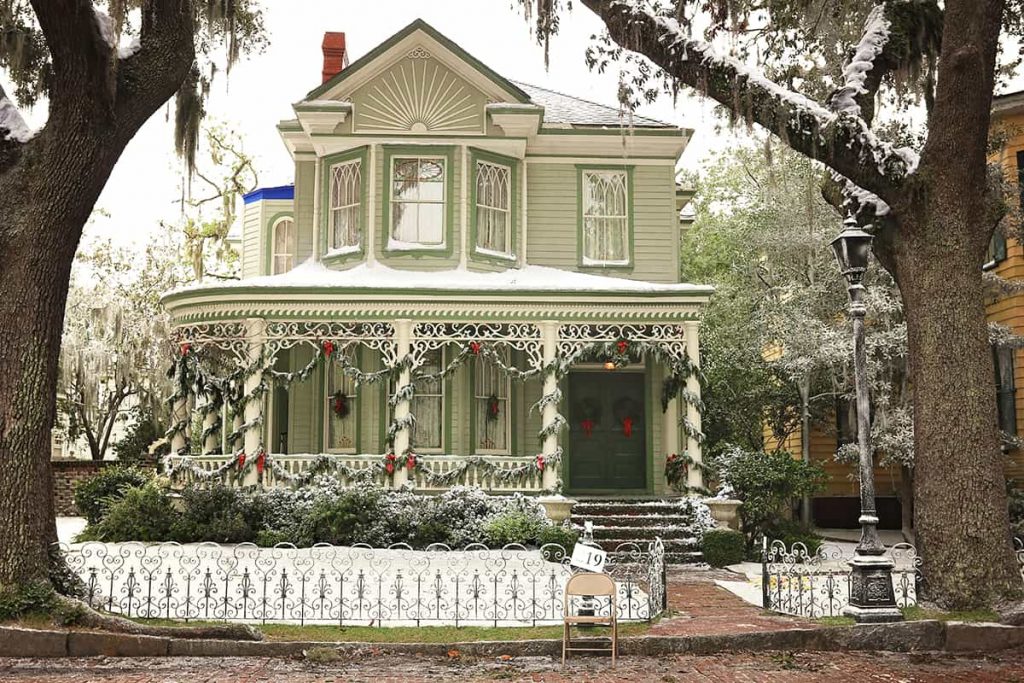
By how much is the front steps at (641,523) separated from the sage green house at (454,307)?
668mm

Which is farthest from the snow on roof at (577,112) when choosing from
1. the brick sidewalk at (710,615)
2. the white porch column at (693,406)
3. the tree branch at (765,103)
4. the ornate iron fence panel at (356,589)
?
the brick sidewalk at (710,615)

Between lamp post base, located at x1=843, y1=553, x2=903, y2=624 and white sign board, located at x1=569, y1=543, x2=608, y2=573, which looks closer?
white sign board, located at x1=569, y1=543, x2=608, y2=573

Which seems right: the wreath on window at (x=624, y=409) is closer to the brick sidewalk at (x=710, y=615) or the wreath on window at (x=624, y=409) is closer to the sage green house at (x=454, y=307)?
the sage green house at (x=454, y=307)

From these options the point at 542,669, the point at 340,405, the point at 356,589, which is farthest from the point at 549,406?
the point at 542,669

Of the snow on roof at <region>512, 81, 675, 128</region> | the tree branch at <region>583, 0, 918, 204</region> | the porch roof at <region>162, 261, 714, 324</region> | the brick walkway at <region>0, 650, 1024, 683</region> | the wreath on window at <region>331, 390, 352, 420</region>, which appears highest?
the snow on roof at <region>512, 81, 675, 128</region>

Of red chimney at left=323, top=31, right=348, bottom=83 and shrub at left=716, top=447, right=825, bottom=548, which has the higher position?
red chimney at left=323, top=31, right=348, bottom=83

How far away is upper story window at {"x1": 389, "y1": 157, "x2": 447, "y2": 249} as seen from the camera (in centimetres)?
1870

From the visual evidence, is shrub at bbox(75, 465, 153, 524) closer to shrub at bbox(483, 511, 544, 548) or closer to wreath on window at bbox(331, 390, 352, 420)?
wreath on window at bbox(331, 390, 352, 420)

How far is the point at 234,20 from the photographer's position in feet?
36.2

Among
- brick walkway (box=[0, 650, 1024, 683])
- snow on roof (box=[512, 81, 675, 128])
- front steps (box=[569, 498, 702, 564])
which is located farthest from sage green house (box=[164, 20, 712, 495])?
brick walkway (box=[0, 650, 1024, 683])

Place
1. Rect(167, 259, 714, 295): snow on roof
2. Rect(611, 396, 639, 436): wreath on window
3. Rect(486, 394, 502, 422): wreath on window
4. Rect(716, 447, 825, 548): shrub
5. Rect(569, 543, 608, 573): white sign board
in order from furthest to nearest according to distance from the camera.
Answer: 1. Rect(611, 396, 639, 436): wreath on window
2. Rect(486, 394, 502, 422): wreath on window
3. Rect(167, 259, 714, 295): snow on roof
4. Rect(716, 447, 825, 548): shrub
5. Rect(569, 543, 608, 573): white sign board

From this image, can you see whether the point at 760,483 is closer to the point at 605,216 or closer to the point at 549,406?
the point at 549,406

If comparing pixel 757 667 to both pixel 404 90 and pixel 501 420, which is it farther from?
pixel 404 90

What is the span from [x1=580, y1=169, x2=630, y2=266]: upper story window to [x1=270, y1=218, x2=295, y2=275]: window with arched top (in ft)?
22.0
